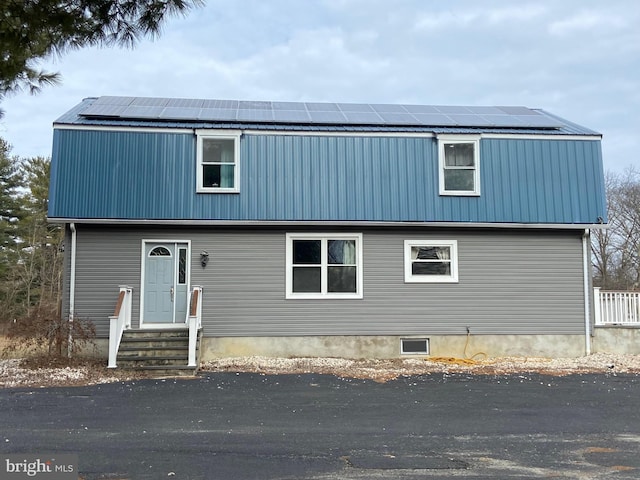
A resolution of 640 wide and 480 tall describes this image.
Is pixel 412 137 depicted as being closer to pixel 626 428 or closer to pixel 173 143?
pixel 173 143

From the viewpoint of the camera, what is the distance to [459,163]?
12.8 metres

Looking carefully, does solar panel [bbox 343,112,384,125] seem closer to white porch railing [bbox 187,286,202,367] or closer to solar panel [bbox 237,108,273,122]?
solar panel [bbox 237,108,273,122]

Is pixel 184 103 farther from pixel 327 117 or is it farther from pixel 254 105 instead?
pixel 327 117

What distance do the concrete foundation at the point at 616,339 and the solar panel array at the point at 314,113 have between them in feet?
17.2

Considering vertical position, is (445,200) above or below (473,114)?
below

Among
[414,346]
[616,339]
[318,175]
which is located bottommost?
[414,346]

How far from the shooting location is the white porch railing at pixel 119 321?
10469 millimetres

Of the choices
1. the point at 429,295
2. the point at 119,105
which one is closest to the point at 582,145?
the point at 429,295

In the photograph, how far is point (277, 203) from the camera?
1210cm

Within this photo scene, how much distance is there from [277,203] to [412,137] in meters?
3.66

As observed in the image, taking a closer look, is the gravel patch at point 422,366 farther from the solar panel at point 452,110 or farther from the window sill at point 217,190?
the solar panel at point 452,110

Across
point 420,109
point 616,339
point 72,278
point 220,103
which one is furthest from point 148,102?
point 616,339

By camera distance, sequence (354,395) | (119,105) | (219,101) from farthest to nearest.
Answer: (219,101)
(119,105)
(354,395)

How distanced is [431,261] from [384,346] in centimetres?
232
